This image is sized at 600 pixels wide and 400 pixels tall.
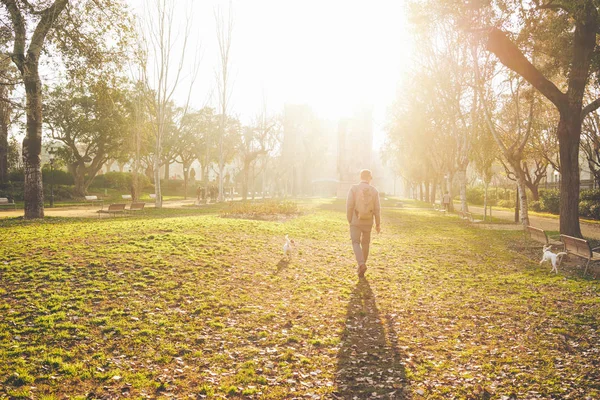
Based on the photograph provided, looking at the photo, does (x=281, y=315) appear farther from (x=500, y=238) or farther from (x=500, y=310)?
(x=500, y=238)

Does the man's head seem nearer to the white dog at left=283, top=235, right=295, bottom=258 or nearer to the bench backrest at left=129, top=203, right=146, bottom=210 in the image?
the white dog at left=283, top=235, right=295, bottom=258

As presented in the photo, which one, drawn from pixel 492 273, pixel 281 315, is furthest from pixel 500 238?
pixel 281 315

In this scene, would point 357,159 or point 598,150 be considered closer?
point 598,150

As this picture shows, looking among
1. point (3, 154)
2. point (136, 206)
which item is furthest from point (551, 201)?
point (3, 154)

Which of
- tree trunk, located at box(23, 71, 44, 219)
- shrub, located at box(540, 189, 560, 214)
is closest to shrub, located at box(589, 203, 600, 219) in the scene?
shrub, located at box(540, 189, 560, 214)

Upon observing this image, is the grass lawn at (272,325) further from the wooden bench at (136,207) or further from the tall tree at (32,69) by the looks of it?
the wooden bench at (136,207)

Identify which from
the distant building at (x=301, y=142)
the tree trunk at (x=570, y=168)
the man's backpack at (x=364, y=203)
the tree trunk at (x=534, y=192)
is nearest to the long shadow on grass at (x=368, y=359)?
the man's backpack at (x=364, y=203)

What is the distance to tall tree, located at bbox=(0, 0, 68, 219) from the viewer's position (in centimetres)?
1332

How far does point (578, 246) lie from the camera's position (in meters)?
10.2

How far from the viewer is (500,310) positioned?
24.6 ft

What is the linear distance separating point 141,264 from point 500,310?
24.5 ft

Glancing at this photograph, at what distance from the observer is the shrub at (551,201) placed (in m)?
31.0

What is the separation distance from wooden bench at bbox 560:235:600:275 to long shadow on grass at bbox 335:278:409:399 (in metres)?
6.03

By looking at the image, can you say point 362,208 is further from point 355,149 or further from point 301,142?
point 301,142
